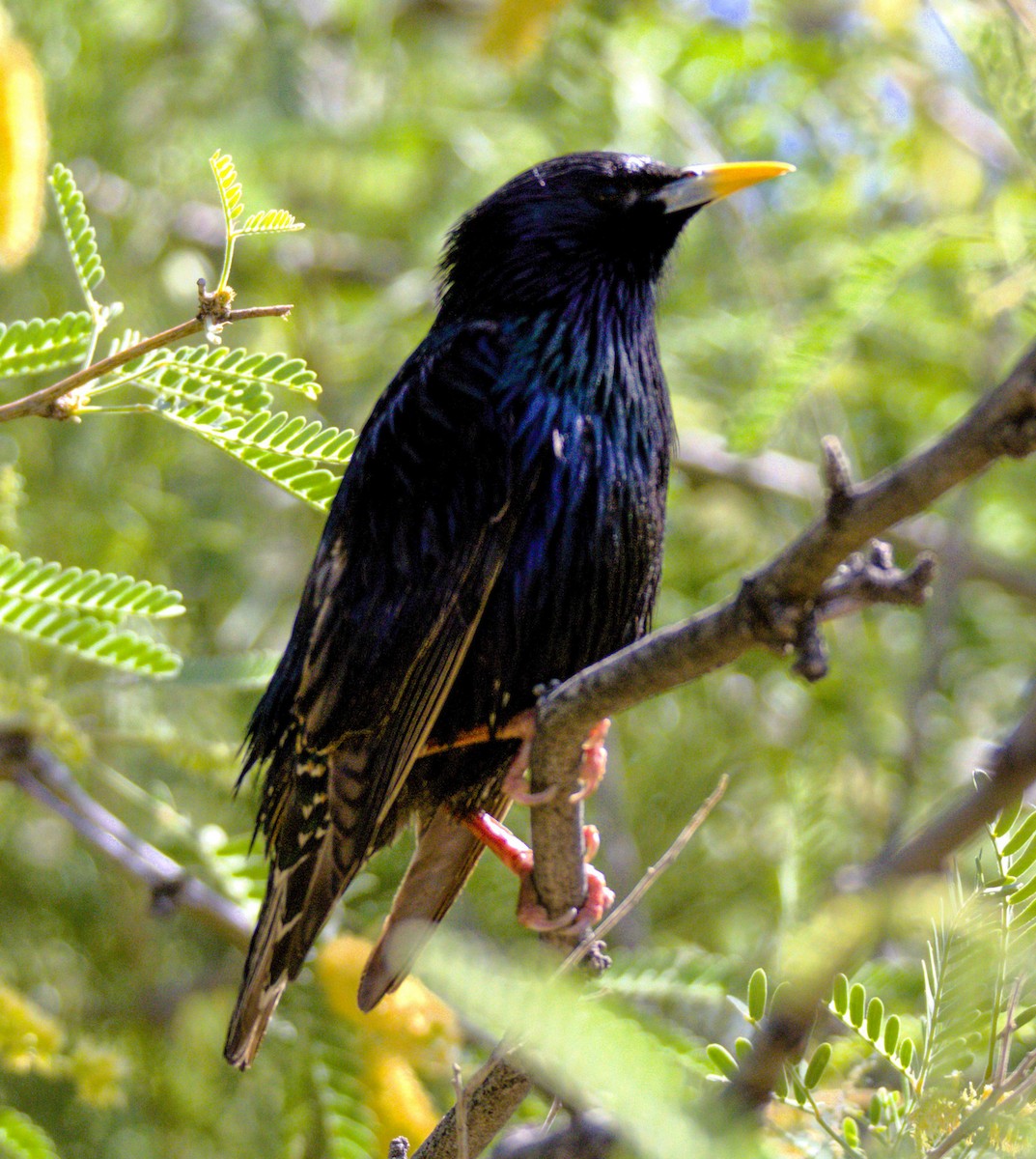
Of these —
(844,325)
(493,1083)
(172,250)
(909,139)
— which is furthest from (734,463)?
(493,1083)

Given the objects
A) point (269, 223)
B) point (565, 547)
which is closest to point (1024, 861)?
point (565, 547)

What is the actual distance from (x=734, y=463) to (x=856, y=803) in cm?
120

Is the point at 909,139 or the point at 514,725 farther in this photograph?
the point at 909,139

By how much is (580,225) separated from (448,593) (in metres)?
1.01

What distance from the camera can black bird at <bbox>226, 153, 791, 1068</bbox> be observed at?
105 inches

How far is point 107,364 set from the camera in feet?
6.13

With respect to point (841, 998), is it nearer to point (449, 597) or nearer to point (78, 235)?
point (449, 597)

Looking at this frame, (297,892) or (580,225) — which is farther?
(580,225)

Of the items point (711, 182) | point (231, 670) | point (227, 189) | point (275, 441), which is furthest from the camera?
point (711, 182)

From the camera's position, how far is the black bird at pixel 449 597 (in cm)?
266

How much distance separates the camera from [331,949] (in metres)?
2.95

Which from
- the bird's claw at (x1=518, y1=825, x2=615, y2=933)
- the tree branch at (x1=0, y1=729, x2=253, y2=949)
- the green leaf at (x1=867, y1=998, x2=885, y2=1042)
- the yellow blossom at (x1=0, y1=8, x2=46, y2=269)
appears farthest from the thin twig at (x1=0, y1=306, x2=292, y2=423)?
the tree branch at (x1=0, y1=729, x2=253, y2=949)

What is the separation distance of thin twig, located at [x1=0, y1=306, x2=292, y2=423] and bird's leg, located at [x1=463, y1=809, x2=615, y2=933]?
1.08 meters

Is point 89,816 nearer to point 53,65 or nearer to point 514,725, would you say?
point 514,725
